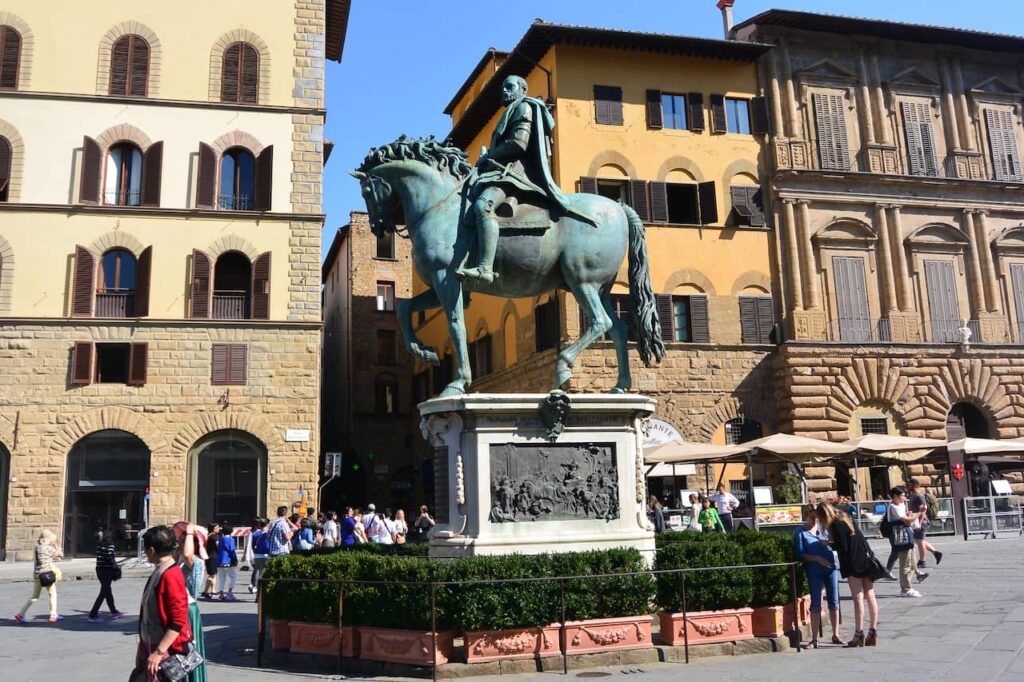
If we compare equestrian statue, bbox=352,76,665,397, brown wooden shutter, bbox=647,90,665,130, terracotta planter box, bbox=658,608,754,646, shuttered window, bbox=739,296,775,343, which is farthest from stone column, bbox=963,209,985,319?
terracotta planter box, bbox=658,608,754,646

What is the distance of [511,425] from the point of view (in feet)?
32.5

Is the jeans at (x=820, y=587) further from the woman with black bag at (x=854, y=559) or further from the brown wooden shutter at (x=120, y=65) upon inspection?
the brown wooden shutter at (x=120, y=65)

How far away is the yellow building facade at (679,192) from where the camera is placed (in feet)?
99.0

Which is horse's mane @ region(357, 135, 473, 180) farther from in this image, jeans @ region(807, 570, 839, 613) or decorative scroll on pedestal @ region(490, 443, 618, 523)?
jeans @ region(807, 570, 839, 613)

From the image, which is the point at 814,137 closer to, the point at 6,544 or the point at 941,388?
the point at 941,388

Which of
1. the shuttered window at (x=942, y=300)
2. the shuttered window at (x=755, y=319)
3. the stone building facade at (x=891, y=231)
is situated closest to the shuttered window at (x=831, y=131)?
the stone building facade at (x=891, y=231)

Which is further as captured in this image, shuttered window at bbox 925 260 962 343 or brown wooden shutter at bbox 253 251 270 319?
shuttered window at bbox 925 260 962 343

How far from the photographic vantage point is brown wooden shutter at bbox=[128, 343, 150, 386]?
88.3 feet

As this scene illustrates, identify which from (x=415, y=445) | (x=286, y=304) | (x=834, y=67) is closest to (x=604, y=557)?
(x=286, y=304)

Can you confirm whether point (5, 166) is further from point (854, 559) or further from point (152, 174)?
point (854, 559)

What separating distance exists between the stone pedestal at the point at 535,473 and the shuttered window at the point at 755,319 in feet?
70.7

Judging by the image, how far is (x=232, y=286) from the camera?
28.8m

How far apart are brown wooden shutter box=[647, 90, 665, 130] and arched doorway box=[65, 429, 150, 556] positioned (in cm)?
1889

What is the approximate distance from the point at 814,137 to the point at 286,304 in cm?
1867
